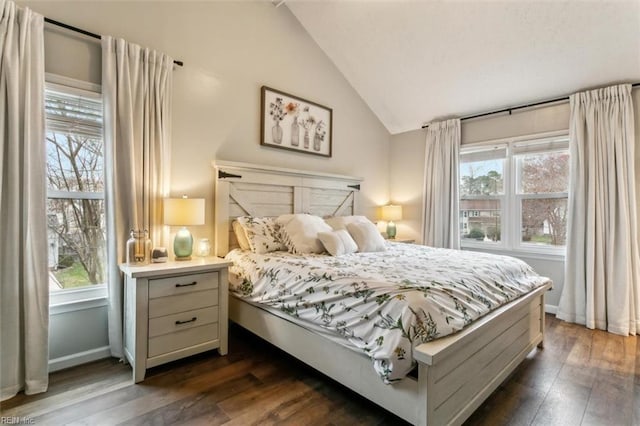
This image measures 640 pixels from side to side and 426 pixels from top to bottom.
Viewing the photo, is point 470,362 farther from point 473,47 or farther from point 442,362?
point 473,47

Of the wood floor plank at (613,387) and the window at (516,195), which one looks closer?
the wood floor plank at (613,387)

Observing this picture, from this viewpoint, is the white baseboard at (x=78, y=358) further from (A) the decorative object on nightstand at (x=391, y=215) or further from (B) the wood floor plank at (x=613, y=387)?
(A) the decorative object on nightstand at (x=391, y=215)

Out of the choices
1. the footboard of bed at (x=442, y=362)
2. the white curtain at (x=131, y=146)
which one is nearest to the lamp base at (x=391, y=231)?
the footboard of bed at (x=442, y=362)

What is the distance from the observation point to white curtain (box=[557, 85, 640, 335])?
291 cm

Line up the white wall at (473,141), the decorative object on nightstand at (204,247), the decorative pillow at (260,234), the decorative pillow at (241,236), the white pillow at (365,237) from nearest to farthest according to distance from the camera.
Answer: the decorative object on nightstand at (204,247) → the decorative pillow at (260,234) → the decorative pillow at (241,236) → the white pillow at (365,237) → the white wall at (473,141)

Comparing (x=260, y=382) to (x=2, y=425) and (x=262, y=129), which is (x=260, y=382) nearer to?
(x=2, y=425)

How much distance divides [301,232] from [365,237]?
25.4 inches

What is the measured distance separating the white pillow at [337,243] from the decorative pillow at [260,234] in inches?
15.6

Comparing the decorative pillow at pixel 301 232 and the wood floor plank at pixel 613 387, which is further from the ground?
the decorative pillow at pixel 301 232

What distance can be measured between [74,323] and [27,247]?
0.67 m

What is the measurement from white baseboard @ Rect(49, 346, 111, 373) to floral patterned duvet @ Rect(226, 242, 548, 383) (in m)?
0.99

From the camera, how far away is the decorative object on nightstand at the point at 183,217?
2.36 meters

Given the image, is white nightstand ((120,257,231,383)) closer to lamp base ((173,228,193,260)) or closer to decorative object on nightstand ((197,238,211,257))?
lamp base ((173,228,193,260))

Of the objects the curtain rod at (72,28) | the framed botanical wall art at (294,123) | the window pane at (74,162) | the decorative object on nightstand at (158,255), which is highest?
the curtain rod at (72,28)
